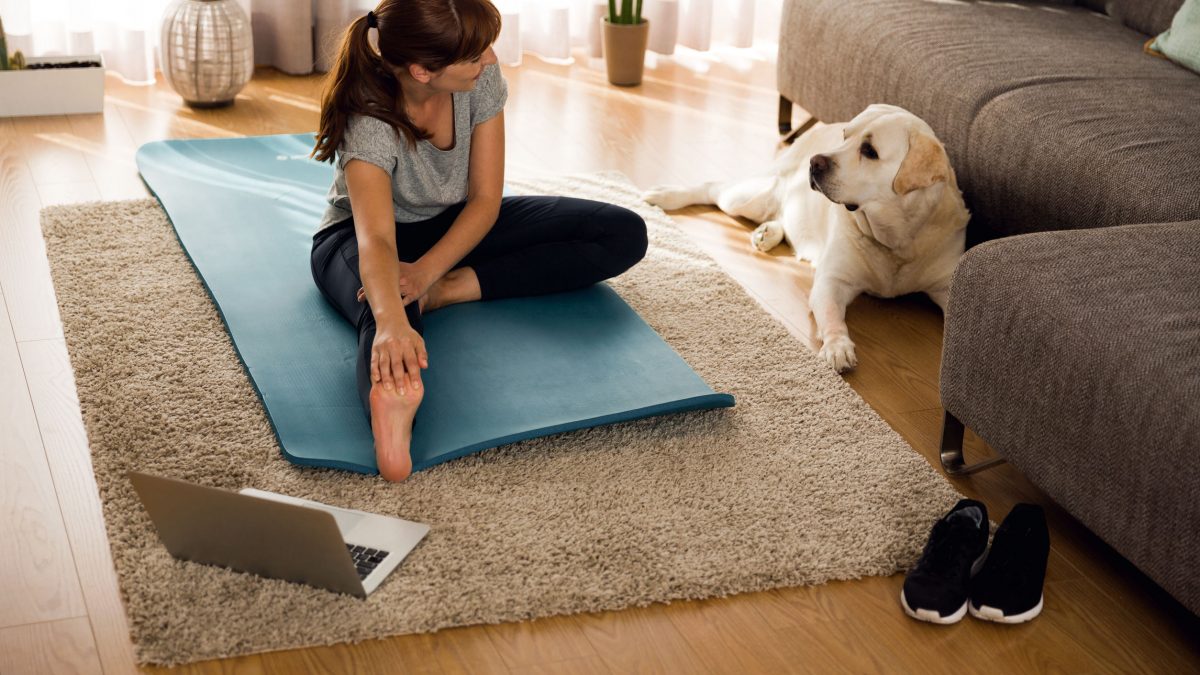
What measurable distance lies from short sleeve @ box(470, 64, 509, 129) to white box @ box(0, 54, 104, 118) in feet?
5.88

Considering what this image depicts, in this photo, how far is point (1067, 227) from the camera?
2424 millimetres

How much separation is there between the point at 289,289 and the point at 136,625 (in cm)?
98

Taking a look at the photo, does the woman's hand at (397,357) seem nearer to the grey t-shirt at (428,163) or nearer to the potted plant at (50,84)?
the grey t-shirt at (428,163)

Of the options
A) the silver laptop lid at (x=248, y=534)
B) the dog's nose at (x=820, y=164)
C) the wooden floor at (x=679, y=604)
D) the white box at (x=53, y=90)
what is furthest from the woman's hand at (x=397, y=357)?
the white box at (x=53, y=90)

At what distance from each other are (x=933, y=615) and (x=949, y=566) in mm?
89

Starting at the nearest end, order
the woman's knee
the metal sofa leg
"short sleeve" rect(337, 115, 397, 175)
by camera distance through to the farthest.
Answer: "short sleeve" rect(337, 115, 397, 175), the woman's knee, the metal sofa leg

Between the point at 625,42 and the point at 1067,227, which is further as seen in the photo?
the point at 625,42

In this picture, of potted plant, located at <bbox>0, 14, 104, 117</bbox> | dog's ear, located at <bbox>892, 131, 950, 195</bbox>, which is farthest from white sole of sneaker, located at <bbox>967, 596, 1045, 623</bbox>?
Answer: potted plant, located at <bbox>0, 14, 104, 117</bbox>

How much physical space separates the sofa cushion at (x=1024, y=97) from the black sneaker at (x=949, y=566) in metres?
0.82

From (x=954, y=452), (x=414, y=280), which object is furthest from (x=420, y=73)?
(x=954, y=452)

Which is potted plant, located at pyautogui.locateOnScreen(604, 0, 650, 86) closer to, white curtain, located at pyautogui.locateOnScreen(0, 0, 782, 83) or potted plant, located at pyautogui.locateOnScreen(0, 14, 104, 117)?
white curtain, located at pyautogui.locateOnScreen(0, 0, 782, 83)

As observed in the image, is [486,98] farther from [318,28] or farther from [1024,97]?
[318,28]

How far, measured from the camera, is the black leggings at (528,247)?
7.55 feet

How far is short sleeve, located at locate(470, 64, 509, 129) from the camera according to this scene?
2.23m
